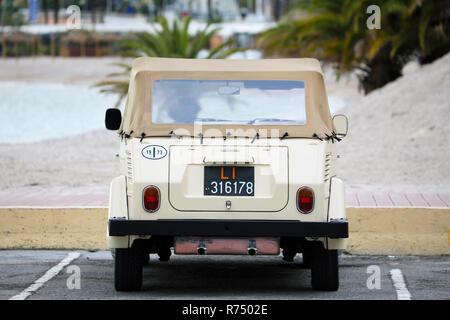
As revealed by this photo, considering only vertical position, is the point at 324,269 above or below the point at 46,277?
above

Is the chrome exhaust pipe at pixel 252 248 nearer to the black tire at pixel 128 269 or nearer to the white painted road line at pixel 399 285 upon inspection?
the black tire at pixel 128 269

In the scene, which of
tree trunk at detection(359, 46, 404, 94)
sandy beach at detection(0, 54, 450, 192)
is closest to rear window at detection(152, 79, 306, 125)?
sandy beach at detection(0, 54, 450, 192)

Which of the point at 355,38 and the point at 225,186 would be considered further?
the point at 355,38

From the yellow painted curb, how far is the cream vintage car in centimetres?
253

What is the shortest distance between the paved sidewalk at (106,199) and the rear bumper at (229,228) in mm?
3278

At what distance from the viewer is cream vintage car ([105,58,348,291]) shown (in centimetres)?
770

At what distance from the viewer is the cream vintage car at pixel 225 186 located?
770 centimetres

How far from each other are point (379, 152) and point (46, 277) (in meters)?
10.4

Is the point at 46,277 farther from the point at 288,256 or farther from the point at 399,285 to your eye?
the point at 399,285

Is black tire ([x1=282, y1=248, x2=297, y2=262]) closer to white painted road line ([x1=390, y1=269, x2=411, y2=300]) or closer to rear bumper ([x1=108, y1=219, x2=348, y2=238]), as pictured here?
white painted road line ([x1=390, y1=269, x2=411, y2=300])

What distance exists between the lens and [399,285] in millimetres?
8680

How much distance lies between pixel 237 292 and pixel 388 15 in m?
14.7

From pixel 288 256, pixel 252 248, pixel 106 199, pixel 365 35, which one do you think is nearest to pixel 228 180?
pixel 252 248

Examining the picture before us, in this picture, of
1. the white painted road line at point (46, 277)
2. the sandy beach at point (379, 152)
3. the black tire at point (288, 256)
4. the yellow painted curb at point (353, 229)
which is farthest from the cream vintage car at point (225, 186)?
the sandy beach at point (379, 152)
